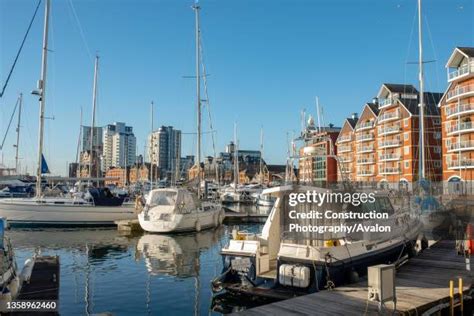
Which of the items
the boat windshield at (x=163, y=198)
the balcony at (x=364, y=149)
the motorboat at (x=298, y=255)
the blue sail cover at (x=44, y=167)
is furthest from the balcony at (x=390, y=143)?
the motorboat at (x=298, y=255)

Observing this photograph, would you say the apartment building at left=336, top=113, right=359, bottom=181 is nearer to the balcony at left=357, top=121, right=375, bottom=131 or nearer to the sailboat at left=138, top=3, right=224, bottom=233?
the balcony at left=357, top=121, right=375, bottom=131

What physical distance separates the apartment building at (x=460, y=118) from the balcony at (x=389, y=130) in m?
11.7

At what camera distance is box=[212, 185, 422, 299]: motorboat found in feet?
40.1

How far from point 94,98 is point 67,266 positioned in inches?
1151

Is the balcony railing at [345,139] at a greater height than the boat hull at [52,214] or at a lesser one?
greater

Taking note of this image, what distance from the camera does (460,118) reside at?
2377 inches

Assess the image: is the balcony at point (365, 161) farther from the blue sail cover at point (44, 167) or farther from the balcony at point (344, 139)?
the blue sail cover at point (44, 167)

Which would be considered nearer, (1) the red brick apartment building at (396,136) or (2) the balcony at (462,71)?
(2) the balcony at (462,71)

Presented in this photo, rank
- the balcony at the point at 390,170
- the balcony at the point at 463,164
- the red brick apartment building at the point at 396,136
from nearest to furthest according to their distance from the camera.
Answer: the balcony at the point at 463,164
the red brick apartment building at the point at 396,136
the balcony at the point at 390,170

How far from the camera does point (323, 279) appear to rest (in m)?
12.1

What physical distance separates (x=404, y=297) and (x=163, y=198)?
21.6m

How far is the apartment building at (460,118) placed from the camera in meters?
58.0

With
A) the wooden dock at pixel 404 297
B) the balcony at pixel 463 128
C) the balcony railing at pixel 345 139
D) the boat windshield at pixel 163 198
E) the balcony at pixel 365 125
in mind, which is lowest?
the wooden dock at pixel 404 297

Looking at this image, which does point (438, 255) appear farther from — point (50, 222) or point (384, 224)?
point (50, 222)
